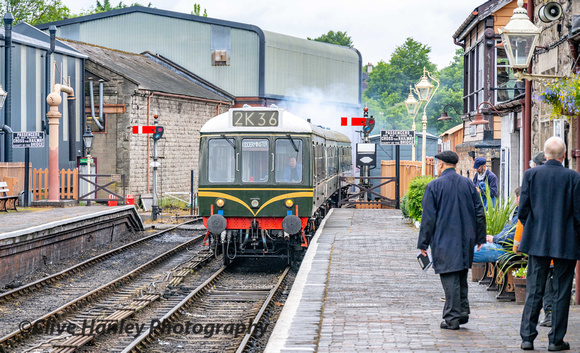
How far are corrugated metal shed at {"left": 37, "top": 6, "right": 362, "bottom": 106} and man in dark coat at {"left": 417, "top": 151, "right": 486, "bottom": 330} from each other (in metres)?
31.9

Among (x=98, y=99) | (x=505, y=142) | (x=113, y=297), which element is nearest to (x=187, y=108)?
(x=98, y=99)

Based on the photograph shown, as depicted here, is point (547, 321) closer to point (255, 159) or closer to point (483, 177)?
point (483, 177)

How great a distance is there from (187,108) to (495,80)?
16.4 meters

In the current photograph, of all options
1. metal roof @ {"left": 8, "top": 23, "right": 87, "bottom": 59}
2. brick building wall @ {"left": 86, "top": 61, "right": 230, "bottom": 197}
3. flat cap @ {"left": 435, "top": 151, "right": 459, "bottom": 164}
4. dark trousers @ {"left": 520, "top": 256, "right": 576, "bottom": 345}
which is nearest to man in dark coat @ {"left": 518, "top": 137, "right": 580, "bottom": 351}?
dark trousers @ {"left": 520, "top": 256, "right": 576, "bottom": 345}

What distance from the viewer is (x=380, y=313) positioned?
838 centimetres

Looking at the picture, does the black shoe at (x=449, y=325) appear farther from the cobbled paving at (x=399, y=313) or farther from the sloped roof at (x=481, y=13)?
the sloped roof at (x=481, y=13)

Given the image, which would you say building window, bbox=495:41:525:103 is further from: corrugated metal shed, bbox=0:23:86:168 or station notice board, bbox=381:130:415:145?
corrugated metal shed, bbox=0:23:86:168

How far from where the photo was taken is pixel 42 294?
12.8 meters

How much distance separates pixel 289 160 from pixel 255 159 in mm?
649

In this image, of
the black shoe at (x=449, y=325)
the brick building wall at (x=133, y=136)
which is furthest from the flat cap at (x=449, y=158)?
the brick building wall at (x=133, y=136)

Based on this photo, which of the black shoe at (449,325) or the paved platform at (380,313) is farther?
the black shoe at (449,325)

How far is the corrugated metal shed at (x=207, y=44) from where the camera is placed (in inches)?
1540

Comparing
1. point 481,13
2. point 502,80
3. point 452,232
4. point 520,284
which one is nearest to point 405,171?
point 481,13

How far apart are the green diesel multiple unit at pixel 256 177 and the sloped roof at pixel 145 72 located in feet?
52.7
